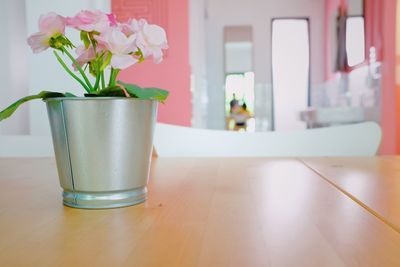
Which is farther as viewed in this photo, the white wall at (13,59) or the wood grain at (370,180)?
the white wall at (13,59)

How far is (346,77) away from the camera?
480 centimetres

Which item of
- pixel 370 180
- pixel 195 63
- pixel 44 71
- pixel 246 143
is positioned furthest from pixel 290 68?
pixel 370 180

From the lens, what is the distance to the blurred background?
3.11 metres

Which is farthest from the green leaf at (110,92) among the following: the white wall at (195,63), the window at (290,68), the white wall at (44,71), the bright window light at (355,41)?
the window at (290,68)

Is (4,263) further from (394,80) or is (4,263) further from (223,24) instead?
(223,24)

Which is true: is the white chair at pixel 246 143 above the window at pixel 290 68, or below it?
below

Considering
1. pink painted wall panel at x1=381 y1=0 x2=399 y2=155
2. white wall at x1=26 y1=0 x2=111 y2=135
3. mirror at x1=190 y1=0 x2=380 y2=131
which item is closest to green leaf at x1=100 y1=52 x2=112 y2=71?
white wall at x1=26 y1=0 x2=111 y2=135

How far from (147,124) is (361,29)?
13.1ft

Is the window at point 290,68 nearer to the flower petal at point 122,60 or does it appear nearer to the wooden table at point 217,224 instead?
the wooden table at point 217,224

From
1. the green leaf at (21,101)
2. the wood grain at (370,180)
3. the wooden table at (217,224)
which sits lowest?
the wood grain at (370,180)

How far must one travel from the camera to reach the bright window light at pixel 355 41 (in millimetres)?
4059

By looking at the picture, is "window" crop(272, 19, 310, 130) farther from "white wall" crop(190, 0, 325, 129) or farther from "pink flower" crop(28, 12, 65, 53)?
"pink flower" crop(28, 12, 65, 53)

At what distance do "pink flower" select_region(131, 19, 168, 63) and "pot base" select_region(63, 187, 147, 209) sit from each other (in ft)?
0.57

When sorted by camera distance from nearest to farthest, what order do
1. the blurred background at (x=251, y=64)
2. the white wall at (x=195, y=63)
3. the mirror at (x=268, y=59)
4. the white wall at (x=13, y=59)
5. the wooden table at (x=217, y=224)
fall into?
the wooden table at (x=217, y=224), the blurred background at (x=251, y=64), the white wall at (x=13, y=59), the white wall at (x=195, y=63), the mirror at (x=268, y=59)
